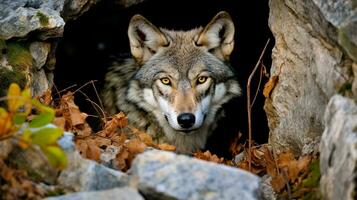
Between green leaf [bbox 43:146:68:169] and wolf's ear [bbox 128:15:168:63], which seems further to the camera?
wolf's ear [bbox 128:15:168:63]

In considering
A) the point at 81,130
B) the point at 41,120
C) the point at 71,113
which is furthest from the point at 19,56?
the point at 41,120

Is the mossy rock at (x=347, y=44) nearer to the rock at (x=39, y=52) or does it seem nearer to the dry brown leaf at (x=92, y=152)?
the dry brown leaf at (x=92, y=152)

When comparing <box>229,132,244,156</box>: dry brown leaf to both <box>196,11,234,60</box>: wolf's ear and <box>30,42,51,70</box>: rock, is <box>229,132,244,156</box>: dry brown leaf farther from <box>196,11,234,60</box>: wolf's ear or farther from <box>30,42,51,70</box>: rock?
<box>30,42,51,70</box>: rock

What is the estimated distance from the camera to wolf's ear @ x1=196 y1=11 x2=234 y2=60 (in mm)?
7750

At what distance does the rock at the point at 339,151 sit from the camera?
4.51m

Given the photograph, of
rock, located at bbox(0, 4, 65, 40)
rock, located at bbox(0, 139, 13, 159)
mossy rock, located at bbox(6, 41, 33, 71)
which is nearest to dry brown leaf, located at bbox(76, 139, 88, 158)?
rock, located at bbox(0, 139, 13, 159)

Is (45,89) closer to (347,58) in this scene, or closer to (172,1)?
(347,58)

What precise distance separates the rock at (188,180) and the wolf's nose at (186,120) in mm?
2534

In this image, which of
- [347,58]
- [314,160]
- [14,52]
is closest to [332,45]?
[347,58]

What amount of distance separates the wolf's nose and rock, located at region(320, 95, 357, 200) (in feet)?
7.46

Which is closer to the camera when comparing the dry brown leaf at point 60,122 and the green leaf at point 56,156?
the green leaf at point 56,156

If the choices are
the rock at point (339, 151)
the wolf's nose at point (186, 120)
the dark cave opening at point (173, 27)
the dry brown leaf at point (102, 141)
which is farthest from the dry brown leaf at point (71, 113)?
the rock at point (339, 151)

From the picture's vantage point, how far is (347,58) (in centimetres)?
533

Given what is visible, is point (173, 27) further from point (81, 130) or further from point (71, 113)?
point (81, 130)
